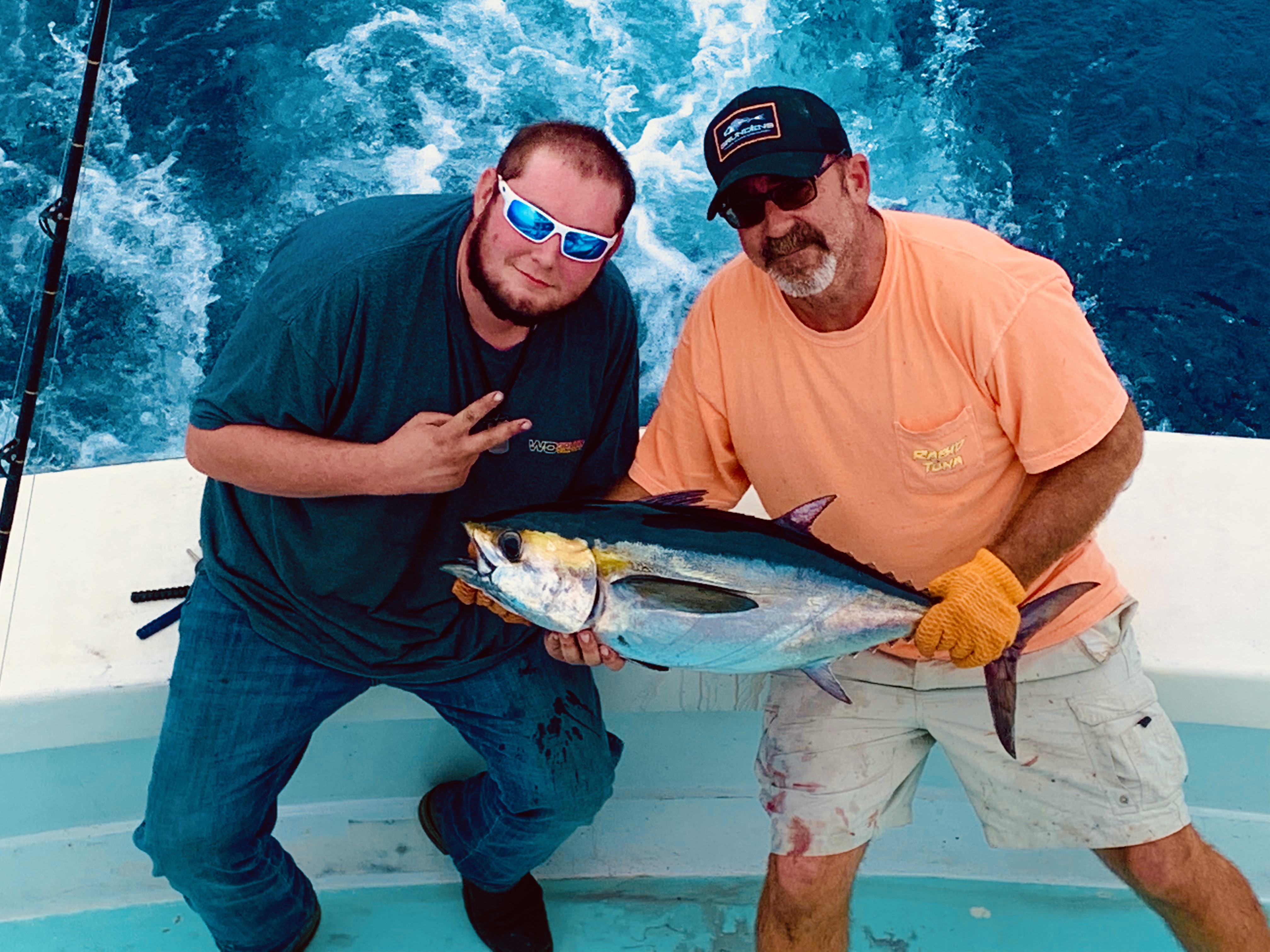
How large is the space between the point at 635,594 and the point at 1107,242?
422 cm

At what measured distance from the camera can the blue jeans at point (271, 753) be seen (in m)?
2.12

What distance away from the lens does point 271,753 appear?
7.14 feet

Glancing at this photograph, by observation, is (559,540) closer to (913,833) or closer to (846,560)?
(846,560)

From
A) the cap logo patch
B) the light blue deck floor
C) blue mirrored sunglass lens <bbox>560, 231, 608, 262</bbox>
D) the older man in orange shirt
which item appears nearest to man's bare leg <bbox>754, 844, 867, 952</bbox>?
the older man in orange shirt

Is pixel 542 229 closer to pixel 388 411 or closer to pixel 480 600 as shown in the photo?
pixel 388 411

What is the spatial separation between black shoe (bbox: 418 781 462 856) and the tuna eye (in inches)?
38.4

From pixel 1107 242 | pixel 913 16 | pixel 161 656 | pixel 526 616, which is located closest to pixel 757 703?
pixel 526 616

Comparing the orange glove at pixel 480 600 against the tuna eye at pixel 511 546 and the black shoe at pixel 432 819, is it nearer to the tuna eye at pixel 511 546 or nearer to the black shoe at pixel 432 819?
the tuna eye at pixel 511 546

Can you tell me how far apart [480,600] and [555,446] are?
13.2 inches

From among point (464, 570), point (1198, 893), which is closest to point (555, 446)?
point (464, 570)

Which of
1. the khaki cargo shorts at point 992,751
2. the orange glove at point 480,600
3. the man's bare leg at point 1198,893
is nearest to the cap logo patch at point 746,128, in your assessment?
the orange glove at point 480,600

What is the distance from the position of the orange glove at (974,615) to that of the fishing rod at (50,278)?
172 cm

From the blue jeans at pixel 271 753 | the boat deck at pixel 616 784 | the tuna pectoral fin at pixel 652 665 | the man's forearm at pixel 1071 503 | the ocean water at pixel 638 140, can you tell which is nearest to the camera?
the tuna pectoral fin at pixel 652 665

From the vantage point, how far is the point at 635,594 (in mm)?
1788
